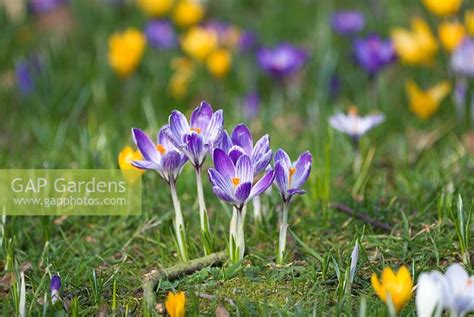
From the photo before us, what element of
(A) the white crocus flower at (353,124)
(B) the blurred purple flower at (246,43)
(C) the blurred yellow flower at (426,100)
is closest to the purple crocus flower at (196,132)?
(A) the white crocus flower at (353,124)

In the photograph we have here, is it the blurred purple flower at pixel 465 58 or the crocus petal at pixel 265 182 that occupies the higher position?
the blurred purple flower at pixel 465 58

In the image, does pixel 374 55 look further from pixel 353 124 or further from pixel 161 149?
pixel 161 149

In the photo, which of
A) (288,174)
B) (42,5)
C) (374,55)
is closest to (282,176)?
(288,174)

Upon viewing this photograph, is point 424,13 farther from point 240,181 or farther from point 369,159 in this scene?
point 240,181

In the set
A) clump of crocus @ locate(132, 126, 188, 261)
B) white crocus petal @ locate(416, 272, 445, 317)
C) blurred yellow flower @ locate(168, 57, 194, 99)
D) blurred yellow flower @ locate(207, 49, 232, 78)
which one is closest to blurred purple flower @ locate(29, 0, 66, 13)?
blurred yellow flower @ locate(168, 57, 194, 99)

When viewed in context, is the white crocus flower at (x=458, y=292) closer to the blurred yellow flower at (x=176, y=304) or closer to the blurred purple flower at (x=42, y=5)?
the blurred yellow flower at (x=176, y=304)

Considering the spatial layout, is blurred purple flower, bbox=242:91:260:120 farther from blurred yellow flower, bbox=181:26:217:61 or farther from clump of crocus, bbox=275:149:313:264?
clump of crocus, bbox=275:149:313:264
